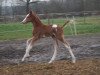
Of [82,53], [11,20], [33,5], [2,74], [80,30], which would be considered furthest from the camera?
[33,5]

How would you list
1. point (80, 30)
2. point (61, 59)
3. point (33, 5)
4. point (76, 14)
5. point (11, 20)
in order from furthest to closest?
point (33, 5) < point (76, 14) < point (11, 20) < point (80, 30) < point (61, 59)

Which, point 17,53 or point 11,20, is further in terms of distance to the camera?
point 11,20

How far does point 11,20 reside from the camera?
3203 centimetres

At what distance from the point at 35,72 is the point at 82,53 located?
14.6 feet

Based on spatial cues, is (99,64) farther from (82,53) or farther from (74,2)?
(74,2)

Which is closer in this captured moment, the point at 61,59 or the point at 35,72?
the point at 35,72

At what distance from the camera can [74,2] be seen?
45.9 meters

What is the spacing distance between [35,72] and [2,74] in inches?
31.4

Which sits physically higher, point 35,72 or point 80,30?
point 35,72

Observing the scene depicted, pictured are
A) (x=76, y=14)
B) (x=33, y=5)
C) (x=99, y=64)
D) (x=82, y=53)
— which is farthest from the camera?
(x=33, y=5)

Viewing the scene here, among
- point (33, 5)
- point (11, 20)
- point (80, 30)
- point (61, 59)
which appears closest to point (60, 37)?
point (61, 59)

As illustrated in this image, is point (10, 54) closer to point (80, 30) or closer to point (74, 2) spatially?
point (80, 30)

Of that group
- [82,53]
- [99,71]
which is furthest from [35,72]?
[82,53]

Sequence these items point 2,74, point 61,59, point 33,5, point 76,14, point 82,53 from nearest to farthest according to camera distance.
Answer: point 2,74
point 61,59
point 82,53
point 76,14
point 33,5
